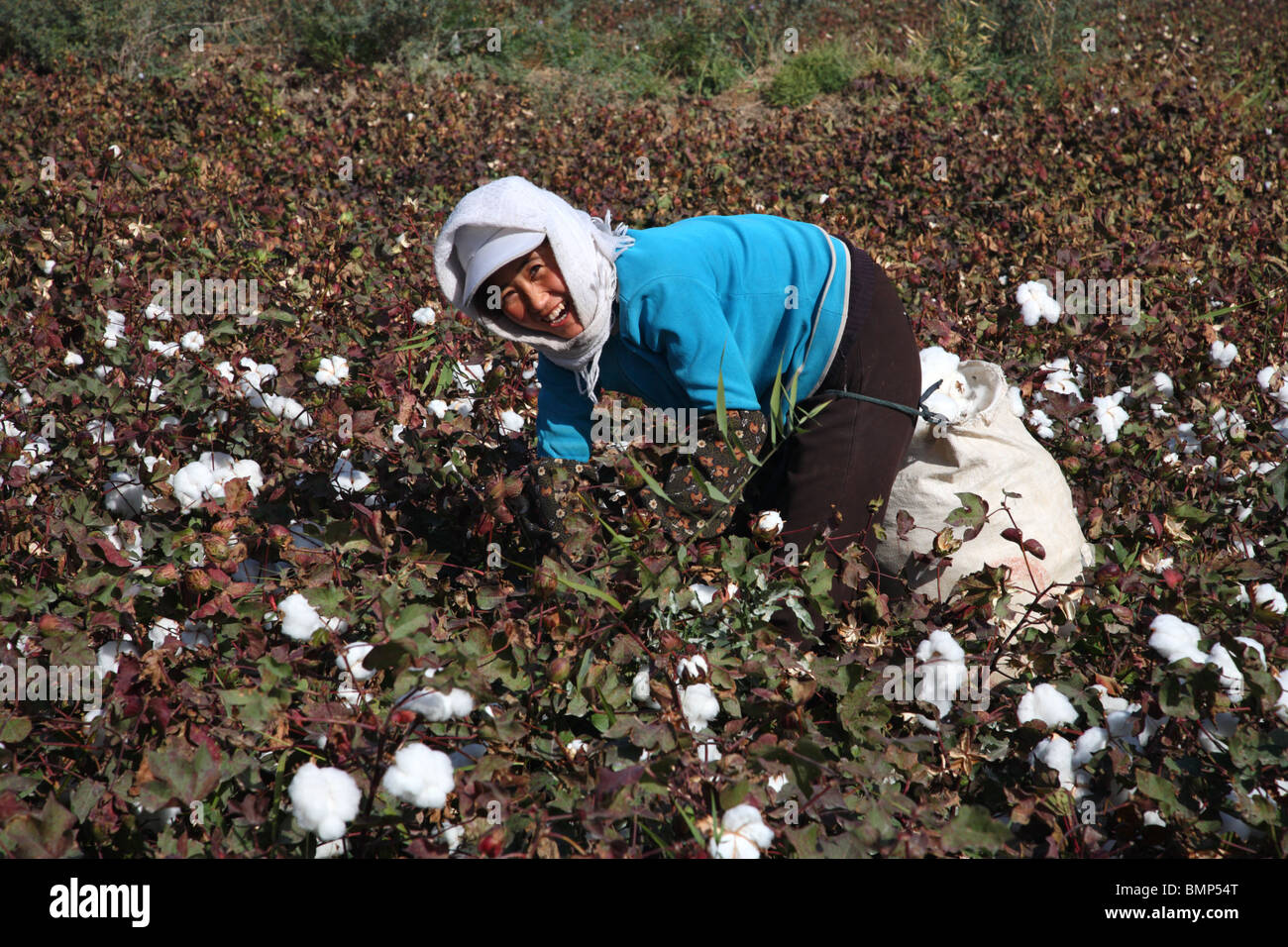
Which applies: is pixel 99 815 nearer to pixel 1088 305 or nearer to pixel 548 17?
pixel 1088 305

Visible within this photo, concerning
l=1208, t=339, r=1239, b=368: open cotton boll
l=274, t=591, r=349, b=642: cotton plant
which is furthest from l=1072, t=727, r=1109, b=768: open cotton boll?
l=1208, t=339, r=1239, b=368: open cotton boll

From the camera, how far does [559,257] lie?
1918 mm

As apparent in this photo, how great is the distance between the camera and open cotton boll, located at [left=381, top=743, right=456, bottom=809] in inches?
49.6

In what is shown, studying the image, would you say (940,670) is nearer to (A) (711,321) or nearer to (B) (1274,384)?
(A) (711,321)

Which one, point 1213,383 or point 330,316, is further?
point 330,316

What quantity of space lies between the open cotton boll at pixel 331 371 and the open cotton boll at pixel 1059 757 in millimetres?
1908

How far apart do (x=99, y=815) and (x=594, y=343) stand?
1.20 meters

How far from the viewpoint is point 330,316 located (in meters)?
3.40

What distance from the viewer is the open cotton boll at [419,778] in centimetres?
126

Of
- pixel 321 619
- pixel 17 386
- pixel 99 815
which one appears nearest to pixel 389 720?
pixel 321 619

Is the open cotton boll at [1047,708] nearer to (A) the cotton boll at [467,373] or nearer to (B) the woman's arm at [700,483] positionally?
(B) the woman's arm at [700,483]

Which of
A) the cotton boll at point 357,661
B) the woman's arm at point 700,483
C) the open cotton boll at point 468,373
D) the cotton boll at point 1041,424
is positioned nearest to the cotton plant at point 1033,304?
the cotton boll at point 1041,424

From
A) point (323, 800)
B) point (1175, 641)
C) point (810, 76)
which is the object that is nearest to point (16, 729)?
point (323, 800)

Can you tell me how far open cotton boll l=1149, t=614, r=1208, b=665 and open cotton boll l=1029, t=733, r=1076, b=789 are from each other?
215 mm
